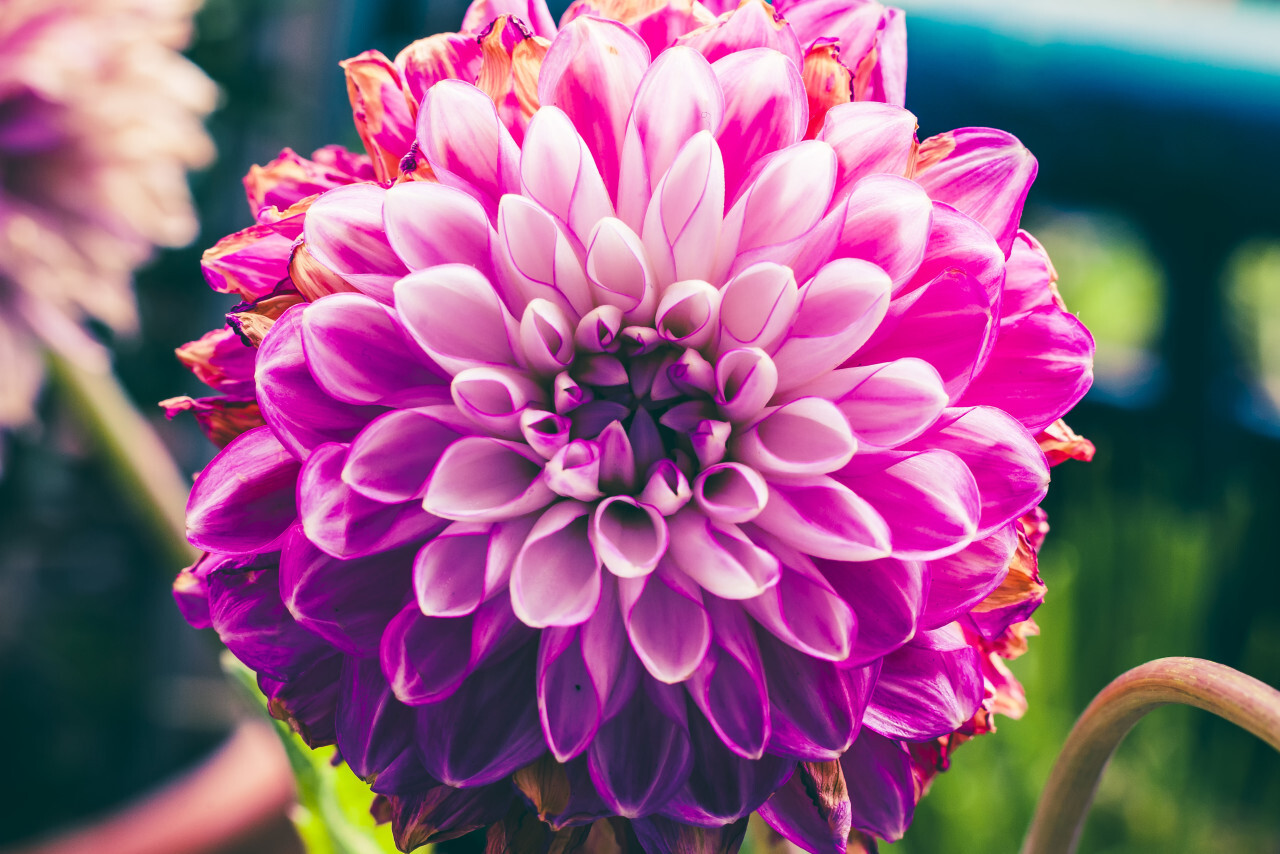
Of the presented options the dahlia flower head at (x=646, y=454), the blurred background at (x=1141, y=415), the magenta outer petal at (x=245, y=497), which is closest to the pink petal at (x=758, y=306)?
the dahlia flower head at (x=646, y=454)

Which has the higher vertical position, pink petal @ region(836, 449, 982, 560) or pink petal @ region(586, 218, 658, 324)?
pink petal @ region(586, 218, 658, 324)

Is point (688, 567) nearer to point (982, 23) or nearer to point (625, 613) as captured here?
point (625, 613)

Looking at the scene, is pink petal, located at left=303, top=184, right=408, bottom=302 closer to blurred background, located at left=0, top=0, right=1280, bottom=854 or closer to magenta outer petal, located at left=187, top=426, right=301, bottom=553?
magenta outer petal, located at left=187, top=426, right=301, bottom=553

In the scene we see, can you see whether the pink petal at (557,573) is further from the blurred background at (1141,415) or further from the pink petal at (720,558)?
the blurred background at (1141,415)

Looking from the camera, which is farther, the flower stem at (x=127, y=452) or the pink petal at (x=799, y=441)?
the flower stem at (x=127, y=452)

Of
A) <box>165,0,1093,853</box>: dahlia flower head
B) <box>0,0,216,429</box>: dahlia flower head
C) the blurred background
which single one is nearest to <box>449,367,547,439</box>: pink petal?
<box>165,0,1093,853</box>: dahlia flower head

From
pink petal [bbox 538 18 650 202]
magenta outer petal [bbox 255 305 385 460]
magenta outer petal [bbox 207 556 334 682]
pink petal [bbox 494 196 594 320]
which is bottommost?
magenta outer petal [bbox 207 556 334 682]

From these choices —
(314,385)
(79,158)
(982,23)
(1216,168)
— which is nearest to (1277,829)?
(1216,168)
